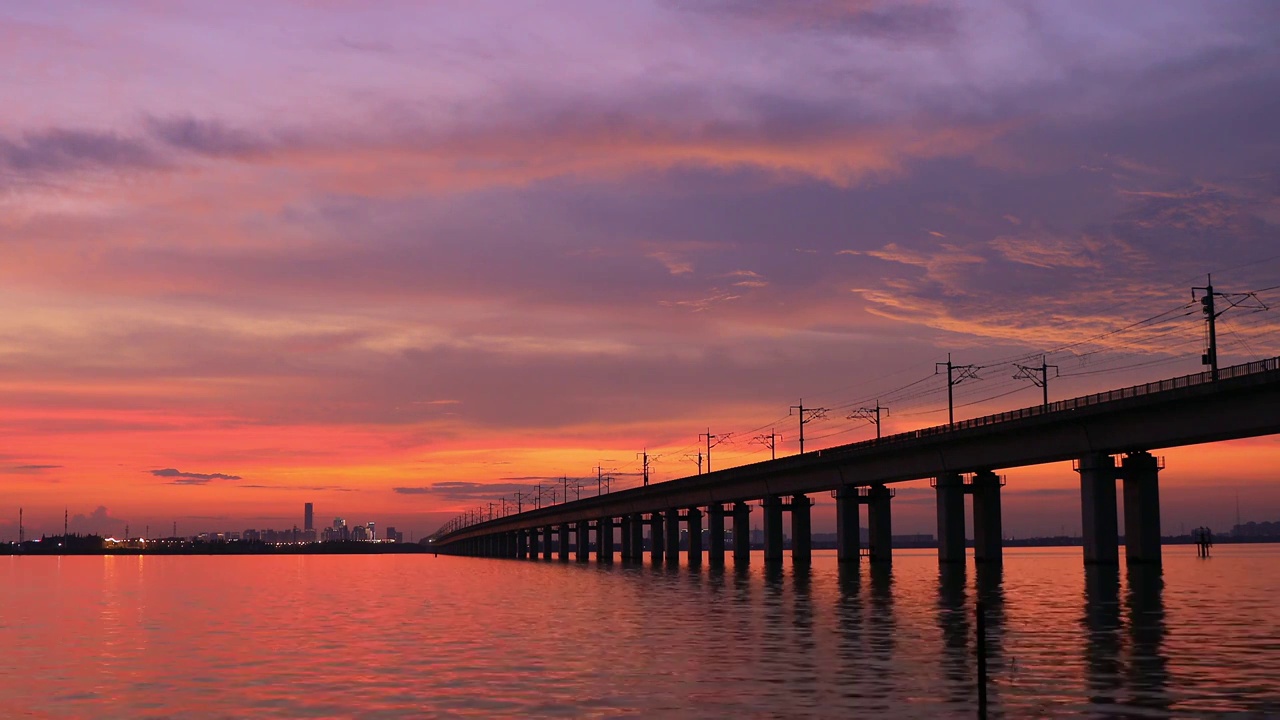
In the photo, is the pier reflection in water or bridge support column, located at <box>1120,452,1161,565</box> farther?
bridge support column, located at <box>1120,452,1161,565</box>

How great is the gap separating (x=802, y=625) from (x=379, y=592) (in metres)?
54.5

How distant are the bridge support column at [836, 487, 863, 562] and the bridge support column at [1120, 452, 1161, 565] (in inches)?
1502

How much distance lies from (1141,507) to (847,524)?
43.7 metres

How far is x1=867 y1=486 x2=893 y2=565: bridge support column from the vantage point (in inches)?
5689

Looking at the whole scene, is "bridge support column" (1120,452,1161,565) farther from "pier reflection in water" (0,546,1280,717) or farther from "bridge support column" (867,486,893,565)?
"bridge support column" (867,486,893,565)

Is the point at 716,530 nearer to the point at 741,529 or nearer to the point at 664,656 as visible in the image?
the point at 741,529

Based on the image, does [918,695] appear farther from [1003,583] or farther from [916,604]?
[1003,583]

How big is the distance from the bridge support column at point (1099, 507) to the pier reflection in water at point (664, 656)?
22.8m

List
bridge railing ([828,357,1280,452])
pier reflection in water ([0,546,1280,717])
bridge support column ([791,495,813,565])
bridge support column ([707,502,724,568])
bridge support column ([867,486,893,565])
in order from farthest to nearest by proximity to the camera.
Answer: bridge support column ([707,502,724,568]), bridge support column ([791,495,813,565]), bridge support column ([867,486,893,565]), bridge railing ([828,357,1280,452]), pier reflection in water ([0,546,1280,717])

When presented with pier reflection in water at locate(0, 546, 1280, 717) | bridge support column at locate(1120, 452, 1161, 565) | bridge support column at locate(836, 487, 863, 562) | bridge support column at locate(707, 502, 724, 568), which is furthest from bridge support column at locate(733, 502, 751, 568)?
pier reflection in water at locate(0, 546, 1280, 717)

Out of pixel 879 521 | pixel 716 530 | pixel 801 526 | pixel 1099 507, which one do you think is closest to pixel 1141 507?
pixel 1099 507

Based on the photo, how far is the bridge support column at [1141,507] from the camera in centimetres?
10325

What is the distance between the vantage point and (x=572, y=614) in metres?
66.4

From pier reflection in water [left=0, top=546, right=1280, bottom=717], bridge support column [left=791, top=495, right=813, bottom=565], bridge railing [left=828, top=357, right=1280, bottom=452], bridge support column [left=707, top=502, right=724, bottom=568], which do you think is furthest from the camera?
bridge support column [left=707, top=502, right=724, bottom=568]
